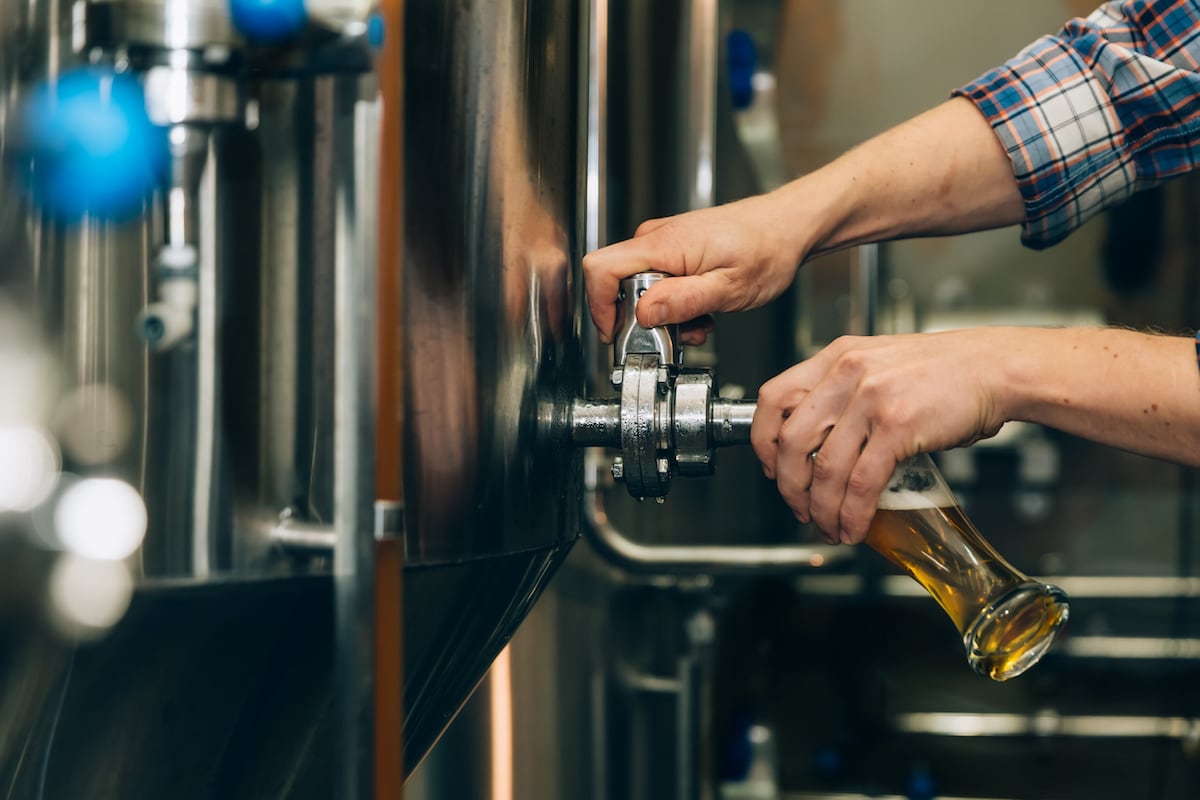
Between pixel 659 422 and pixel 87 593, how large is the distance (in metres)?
0.23

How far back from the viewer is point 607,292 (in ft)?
1.80

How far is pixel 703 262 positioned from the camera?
23.0 inches

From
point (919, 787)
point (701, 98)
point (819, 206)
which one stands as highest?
point (701, 98)

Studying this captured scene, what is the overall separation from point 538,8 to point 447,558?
22 cm

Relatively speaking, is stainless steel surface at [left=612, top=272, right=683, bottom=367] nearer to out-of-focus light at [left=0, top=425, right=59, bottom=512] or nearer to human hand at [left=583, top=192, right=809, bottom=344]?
human hand at [left=583, top=192, right=809, bottom=344]

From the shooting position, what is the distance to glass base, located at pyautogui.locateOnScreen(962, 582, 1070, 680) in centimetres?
46

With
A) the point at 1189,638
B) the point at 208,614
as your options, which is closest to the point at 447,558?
the point at 208,614

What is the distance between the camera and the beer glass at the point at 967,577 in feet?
1.53

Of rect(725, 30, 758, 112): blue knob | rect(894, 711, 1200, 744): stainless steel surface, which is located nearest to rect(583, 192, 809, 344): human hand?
rect(725, 30, 758, 112): blue knob

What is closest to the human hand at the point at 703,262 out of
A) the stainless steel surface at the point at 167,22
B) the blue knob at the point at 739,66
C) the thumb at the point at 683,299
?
the thumb at the point at 683,299

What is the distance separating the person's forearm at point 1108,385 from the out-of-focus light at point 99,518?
36 cm

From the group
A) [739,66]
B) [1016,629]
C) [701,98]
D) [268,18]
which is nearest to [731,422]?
[1016,629]

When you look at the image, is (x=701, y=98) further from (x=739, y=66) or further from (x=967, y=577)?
(x=967, y=577)

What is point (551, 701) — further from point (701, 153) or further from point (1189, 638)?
point (1189, 638)
